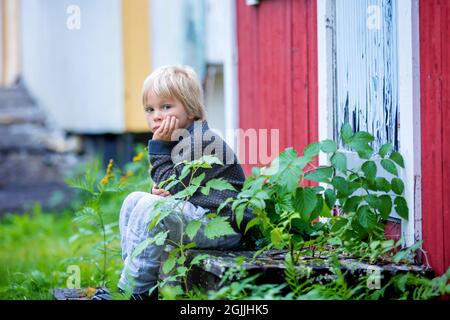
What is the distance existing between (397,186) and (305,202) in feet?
1.28

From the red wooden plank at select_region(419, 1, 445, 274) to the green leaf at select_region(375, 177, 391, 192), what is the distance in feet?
0.47

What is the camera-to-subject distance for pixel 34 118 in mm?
9664

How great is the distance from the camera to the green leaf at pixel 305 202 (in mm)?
3025

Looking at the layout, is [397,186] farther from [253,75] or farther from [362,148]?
[253,75]

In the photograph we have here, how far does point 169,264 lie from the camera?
3.12 m

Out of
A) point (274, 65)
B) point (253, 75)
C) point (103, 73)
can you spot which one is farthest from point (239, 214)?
point (103, 73)

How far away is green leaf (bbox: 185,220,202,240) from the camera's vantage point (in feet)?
10.00

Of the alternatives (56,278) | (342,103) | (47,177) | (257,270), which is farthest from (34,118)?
(257,270)

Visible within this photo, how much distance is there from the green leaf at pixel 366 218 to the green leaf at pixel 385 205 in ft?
0.14

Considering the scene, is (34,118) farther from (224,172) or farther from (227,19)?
(224,172)

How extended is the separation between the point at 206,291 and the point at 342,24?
1536 millimetres

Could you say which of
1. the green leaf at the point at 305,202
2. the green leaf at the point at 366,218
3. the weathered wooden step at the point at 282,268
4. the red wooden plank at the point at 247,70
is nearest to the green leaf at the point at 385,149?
the green leaf at the point at 366,218

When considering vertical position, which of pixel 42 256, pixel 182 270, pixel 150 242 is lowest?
pixel 42 256

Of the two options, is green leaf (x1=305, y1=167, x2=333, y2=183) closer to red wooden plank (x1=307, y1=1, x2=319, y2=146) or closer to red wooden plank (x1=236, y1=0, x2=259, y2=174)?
red wooden plank (x1=307, y1=1, x2=319, y2=146)
